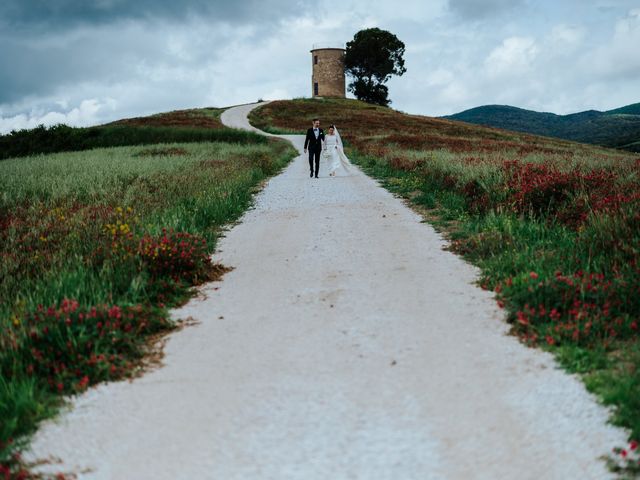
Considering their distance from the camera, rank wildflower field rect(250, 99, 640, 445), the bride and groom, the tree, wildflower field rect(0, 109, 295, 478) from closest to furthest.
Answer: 1. wildflower field rect(0, 109, 295, 478)
2. wildflower field rect(250, 99, 640, 445)
3. the bride and groom
4. the tree

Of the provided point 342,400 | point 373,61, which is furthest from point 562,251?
point 373,61

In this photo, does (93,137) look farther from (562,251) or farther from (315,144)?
(562,251)

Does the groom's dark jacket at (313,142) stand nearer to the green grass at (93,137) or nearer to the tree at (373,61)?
the green grass at (93,137)

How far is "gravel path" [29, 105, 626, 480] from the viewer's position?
3.37 meters

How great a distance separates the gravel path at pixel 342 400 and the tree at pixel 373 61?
9532 cm

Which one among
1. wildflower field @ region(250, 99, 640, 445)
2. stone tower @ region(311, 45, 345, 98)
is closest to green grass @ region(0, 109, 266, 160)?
wildflower field @ region(250, 99, 640, 445)

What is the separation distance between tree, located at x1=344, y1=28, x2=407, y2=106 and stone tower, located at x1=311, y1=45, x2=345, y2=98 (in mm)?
1825

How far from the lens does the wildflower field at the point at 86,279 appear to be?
4.50 m

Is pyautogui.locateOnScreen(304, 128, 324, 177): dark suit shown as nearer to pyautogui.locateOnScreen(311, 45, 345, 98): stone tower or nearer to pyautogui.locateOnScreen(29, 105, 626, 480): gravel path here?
pyautogui.locateOnScreen(29, 105, 626, 480): gravel path

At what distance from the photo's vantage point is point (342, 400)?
407 centimetres

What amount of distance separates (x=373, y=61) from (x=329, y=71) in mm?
7697

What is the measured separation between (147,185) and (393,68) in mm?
89269

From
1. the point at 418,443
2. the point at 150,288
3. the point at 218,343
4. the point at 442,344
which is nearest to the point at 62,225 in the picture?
the point at 150,288

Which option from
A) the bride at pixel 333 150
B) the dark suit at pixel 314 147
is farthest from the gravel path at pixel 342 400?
the bride at pixel 333 150
